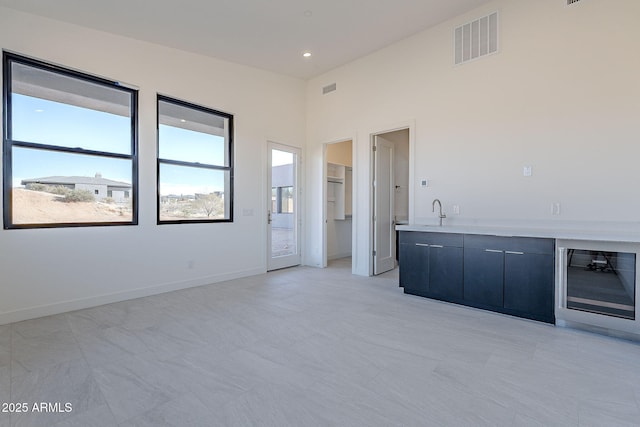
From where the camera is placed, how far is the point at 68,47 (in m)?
3.56

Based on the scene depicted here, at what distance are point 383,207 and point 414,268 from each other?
5.49 feet

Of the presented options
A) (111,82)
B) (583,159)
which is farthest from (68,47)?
(583,159)

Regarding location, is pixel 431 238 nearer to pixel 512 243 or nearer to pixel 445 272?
pixel 445 272

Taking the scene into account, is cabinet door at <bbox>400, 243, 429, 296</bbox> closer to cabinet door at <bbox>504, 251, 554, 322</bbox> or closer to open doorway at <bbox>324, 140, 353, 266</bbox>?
cabinet door at <bbox>504, 251, 554, 322</bbox>

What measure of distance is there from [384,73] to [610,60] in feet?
8.95

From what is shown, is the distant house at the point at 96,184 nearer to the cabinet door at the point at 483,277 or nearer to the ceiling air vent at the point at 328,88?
the ceiling air vent at the point at 328,88

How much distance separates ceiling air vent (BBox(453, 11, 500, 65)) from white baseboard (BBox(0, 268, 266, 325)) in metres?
4.69

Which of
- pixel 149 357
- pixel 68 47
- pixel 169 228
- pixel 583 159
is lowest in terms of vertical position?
pixel 149 357

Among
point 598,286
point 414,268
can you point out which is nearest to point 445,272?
point 414,268


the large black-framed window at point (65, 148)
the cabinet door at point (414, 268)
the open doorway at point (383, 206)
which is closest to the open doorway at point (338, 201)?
the open doorway at point (383, 206)

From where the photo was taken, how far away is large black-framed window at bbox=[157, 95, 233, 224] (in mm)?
4402

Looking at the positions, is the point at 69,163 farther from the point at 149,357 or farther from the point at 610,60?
the point at 610,60

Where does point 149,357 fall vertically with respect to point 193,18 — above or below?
below

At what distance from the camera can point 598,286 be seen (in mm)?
2783
